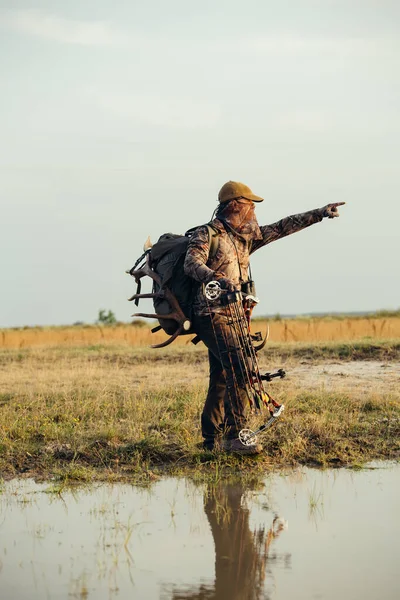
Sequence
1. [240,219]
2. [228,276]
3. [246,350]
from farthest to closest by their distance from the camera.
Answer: [240,219] < [228,276] < [246,350]

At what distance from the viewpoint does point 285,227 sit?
8.59 meters

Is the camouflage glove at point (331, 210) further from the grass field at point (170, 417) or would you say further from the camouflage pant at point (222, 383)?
the grass field at point (170, 417)

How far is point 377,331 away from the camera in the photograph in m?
22.4

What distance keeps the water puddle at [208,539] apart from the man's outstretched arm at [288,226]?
2106mm

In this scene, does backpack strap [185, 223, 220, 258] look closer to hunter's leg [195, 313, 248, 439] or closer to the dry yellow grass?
hunter's leg [195, 313, 248, 439]

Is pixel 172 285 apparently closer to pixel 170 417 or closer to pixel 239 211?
pixel 239 211

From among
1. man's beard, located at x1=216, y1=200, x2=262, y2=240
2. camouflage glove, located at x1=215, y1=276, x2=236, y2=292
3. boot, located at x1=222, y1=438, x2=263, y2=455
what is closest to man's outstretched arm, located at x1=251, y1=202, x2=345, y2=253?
man's beard, located at x1=216, y1=200, x2=262, y2=240

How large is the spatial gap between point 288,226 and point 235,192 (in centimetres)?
63

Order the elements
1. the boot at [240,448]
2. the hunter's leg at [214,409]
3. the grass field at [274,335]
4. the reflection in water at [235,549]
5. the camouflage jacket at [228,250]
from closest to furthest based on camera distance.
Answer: the reflection in water at [235,549], the camouflage jacket at [228,250], the boot at [240,448], the hunter's leg at [214,409], the grass field at [274,335]

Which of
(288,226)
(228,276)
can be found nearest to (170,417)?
(228,276)

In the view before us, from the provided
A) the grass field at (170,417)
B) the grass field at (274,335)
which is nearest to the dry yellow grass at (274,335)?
the grass field at (274,335)

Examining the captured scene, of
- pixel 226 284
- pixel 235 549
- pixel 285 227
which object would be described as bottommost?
pixel 235 549

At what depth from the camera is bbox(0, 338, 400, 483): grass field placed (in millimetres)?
8438

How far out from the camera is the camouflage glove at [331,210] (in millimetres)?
8406
